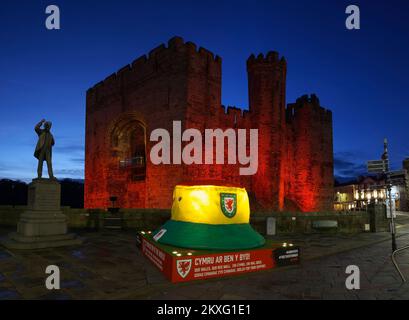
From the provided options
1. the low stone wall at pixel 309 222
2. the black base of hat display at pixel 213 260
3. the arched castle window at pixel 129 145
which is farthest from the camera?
the arched castle window at pixel 129 145

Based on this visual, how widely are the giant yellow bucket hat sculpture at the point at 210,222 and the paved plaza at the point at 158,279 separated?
0.69 meters

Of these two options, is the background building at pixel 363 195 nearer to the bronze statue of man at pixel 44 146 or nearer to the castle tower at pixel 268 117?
the castle tower at pixel 268 117

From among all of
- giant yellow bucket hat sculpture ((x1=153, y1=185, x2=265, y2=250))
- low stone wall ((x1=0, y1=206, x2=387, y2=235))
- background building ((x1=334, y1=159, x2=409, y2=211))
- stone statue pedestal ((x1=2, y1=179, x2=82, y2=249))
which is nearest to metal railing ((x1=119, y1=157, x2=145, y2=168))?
low stone wall ((x1=0, y1=206, x2=387, y2=235))

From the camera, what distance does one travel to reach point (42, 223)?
8.82 m

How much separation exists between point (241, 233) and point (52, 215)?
5788mm

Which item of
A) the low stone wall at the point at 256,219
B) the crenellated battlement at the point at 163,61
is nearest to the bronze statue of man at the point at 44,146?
the low stone wall at the point at 256,219

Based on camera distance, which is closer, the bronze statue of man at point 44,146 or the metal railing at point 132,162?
the bronze statue of man at point 44,146

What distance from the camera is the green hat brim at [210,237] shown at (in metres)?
6.05

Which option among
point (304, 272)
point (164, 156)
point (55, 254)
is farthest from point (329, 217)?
point (55, 254)

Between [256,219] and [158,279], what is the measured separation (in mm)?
7319

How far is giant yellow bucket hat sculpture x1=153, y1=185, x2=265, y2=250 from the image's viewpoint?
6.15 meters

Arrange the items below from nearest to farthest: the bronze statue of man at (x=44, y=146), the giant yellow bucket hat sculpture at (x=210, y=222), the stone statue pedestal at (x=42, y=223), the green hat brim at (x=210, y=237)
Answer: the green hat brim at (x=210, y=237), the giant yellow bucket hat sculpture at (x=210, y=222), the stone statue pedestal at (x=42, y=223), the bronze statue of man at (x=44, y=146)

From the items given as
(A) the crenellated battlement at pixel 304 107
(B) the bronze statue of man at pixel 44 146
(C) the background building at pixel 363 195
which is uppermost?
(A) the crenellated battlement at pixel 304 107
